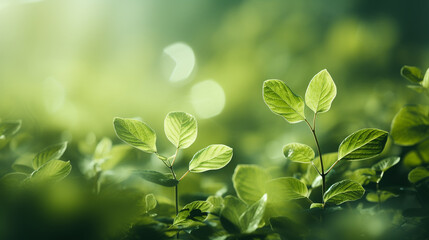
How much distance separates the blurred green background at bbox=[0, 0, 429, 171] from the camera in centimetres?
66

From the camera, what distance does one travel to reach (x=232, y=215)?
281mm

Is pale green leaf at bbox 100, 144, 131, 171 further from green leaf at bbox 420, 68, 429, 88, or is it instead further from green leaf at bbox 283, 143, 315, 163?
green leaf at bbox 420, 68, 429, 88

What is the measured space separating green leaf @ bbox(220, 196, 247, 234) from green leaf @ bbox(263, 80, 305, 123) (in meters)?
0.09

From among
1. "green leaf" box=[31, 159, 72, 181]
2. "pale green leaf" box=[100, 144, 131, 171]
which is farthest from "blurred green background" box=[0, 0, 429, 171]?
"green leaf" box=[31, 159, 72, 181]

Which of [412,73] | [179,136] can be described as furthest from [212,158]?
[412,73]

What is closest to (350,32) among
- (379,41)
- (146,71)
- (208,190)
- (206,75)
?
(379,41)

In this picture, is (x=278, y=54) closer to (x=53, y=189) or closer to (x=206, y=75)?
(x=206, y=75)

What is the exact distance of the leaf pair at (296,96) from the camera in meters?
0.29

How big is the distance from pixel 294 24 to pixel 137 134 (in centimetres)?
126

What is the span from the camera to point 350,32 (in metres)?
1.17

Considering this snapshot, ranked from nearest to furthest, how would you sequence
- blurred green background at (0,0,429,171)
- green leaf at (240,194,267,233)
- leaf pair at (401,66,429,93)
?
green leaf at (240,194,267,233) → leaf pair at (401,66,429,93) → blurred green background at (0,0,429,171)

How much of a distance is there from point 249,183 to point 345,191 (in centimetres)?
9

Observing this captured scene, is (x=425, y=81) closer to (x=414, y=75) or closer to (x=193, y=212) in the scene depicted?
(x=414, y=75)

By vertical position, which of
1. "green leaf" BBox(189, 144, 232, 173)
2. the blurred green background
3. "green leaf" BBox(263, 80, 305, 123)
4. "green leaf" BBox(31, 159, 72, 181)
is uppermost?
"green leaf" BBox(263, 80, 305, 123)
